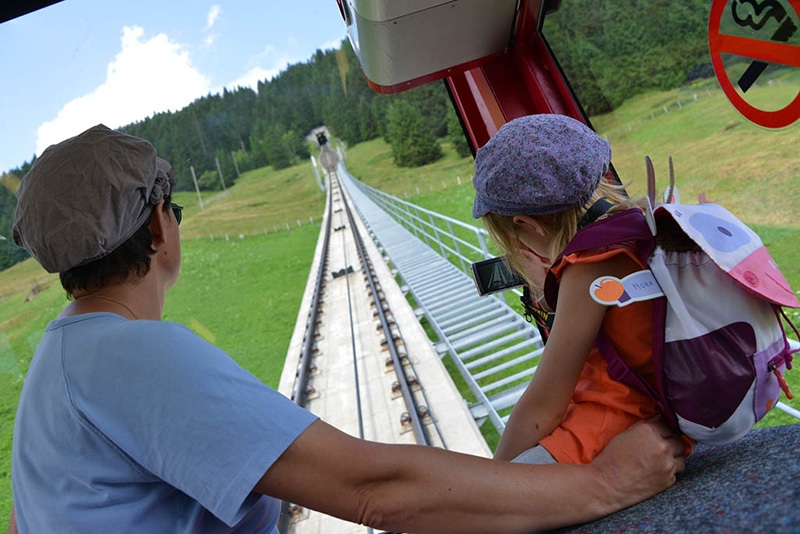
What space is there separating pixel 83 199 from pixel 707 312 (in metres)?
0.96

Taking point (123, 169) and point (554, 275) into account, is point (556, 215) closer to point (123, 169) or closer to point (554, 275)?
point (554, 275)

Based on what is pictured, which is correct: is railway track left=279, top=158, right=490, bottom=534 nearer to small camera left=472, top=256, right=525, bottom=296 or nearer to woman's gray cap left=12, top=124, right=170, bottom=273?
small camera left=472, top=256, right=525, bottom=296

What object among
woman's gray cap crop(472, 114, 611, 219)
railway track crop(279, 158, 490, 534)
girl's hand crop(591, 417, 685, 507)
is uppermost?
woman's gray cap crop(472, 114, 611, 219)

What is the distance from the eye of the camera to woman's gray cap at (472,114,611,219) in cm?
107

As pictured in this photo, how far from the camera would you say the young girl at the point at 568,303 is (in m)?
1.01

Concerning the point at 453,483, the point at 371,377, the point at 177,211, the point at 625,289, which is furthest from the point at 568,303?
the point at 371,377

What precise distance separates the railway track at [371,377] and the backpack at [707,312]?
244 centimetres

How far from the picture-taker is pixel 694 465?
3.56 ft

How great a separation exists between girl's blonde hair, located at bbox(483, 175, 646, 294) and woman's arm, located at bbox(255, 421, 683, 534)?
1.20ft

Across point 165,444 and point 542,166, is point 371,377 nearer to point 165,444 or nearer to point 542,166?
point 542,166

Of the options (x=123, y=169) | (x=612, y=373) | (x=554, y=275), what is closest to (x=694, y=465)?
(x=612, y=373)

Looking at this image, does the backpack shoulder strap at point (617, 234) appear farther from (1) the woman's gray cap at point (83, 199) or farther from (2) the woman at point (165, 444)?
(1) the woman's gray cap at point (83, 199)

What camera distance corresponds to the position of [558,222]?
45.9 inches

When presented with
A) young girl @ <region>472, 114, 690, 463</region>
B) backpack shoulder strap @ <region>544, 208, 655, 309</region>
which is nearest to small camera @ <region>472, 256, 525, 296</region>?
young girl @ <region>472, 114, 690, 463</region>
